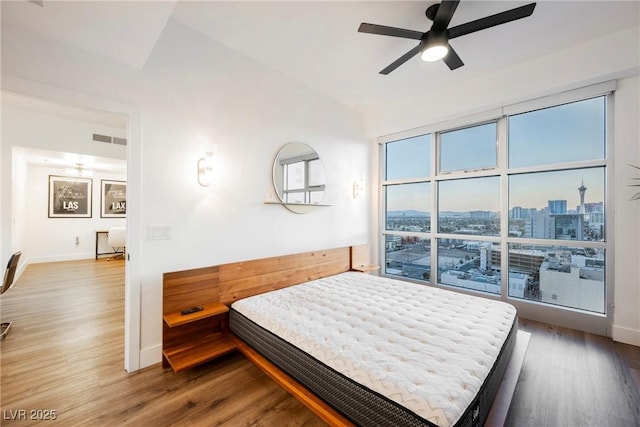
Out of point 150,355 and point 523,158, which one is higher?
point 523,158

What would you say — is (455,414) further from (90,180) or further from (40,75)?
(90,180)

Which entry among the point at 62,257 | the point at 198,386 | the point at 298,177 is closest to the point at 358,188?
the point at 298,177

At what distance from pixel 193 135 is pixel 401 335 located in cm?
252

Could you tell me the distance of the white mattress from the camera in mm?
1253

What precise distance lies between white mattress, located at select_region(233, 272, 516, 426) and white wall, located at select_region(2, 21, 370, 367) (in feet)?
2.40

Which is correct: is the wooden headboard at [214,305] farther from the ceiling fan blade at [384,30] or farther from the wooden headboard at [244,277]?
the ceiling fan blade at [384,30]

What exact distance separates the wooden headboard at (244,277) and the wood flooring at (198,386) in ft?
1.90

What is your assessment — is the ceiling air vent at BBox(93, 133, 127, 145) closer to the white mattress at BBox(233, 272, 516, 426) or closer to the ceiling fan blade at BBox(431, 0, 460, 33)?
the white mattress at BBox(233, 272, 516, 426)

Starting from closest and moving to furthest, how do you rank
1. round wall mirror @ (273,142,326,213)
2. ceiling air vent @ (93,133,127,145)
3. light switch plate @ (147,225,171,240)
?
light switch plate @ (147,225,171,240) < round wall mirror @ (273,142,326,213) < ceiling air vent @ (93,133,127,145)

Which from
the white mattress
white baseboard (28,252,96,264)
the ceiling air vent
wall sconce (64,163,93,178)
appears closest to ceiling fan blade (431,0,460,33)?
the white mattress

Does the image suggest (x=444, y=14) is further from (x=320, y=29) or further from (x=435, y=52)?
(x=320, y=29)

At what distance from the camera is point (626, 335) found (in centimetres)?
259

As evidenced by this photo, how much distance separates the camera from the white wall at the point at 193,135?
78.5 inches

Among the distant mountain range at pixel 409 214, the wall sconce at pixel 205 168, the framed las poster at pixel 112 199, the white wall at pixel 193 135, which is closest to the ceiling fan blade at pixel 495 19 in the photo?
the white wall at pixel 193 135
